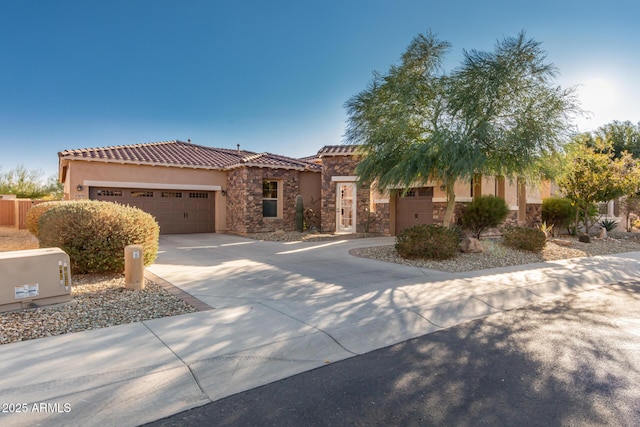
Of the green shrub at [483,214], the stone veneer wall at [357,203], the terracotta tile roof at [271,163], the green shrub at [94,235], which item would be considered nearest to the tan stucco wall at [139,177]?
the terracotta tile roof at [271,163]

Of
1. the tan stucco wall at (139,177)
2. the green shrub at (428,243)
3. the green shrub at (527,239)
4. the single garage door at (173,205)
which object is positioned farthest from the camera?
the single garage door at (173,205)

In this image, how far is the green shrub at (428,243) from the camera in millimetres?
10445

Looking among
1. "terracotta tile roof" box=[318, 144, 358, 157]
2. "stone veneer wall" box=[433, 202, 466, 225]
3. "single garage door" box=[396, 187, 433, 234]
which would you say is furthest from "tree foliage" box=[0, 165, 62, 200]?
"stone veneer wall" box=[433, 202, 466, 225]

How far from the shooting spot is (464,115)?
1087 centimetres

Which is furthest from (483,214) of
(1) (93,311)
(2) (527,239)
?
(1) (93,311)

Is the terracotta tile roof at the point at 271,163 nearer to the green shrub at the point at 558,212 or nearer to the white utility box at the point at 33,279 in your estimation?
the green shrub at the point at 558,212

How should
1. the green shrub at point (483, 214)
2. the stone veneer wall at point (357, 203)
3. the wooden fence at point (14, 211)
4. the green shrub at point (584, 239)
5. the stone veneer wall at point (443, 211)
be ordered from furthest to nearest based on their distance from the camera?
the wooden fence at point (14, 211)
the stone veneer wall at point (357, 203)
the green shrub at point (584, 239)
the stone veneer wall at point (443, 211)
the green shrub at point (483, 214)

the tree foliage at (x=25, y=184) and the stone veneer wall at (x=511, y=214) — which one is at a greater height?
the tree foliage at (x=25, y=184)

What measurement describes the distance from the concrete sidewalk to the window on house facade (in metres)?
9.26

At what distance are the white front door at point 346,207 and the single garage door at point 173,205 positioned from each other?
6.42 metres

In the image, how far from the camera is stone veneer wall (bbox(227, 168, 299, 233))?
59.0ft

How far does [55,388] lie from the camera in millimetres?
3406

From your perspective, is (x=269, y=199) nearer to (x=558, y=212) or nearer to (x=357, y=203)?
(x=357, y=203)

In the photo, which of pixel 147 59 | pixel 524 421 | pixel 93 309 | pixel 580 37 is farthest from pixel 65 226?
pixel 580 37
